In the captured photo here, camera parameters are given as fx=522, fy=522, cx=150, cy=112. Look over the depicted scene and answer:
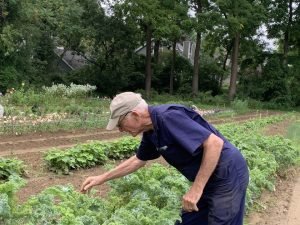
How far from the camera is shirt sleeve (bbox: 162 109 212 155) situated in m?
3.48

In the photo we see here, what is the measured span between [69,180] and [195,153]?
524 centimetres

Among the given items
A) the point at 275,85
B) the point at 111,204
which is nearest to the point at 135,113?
the point at 111,204

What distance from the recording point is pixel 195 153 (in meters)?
3.57

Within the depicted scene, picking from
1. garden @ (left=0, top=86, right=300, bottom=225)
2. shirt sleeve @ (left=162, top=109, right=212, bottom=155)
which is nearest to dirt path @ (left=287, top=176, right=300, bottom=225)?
garden @ (left=0, top=86, right=300, bottom=225)

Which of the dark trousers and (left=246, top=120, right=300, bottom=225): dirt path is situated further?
(left=246, top=120, right=300, bottom=225): dirt path

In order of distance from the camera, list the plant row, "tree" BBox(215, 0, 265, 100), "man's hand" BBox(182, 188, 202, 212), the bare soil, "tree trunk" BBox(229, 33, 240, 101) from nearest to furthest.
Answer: "man's hand" BBox(182, 188, 202, 212)
the plant row
the bare soil
"tree" BBox(215, 0, 265, 100)
"tree trunk" BBox(229, 33, 240, 101)

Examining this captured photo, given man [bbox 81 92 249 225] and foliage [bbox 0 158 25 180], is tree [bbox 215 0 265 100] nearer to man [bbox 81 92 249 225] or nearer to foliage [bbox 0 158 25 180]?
foliage [bbox 0 158 25 180]

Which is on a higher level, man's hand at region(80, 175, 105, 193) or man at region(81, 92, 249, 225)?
man at region(81, 92, 249, 225)

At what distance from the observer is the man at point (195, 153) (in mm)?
3504

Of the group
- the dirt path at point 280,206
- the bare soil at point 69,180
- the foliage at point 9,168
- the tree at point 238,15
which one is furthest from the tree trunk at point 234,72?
the foliage at point 9,168

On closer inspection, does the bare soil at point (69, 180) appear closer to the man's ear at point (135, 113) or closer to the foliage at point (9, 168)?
the foliage at point (9, 168)

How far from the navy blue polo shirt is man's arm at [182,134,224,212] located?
48mm

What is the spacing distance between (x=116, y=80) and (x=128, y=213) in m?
34.2

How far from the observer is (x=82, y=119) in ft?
53.4
